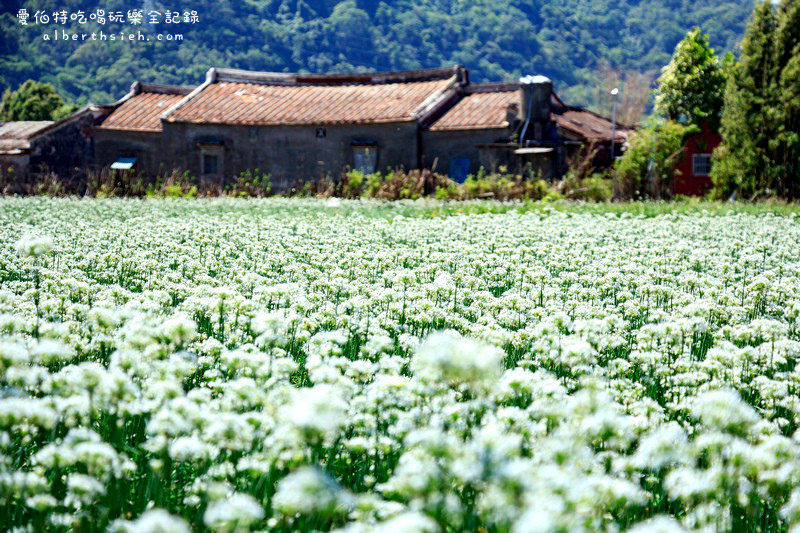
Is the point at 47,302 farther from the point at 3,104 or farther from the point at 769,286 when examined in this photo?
the point at 3,104

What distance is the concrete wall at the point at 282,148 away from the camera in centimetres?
3884

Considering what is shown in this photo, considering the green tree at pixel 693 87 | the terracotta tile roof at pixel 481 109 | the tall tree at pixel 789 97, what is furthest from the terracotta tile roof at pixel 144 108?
the tall tree at pixel 789 97

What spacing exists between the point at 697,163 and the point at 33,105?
167 ft

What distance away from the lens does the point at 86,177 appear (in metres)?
42.4

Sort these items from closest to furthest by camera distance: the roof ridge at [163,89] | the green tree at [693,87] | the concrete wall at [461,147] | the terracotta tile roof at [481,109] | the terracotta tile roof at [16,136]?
the concrete wall at [461,147], the terracotta tile roof at [481,109], the green tree at [693,87], the terracotta tile roof at [16,136], the roof ridge at [163,89]

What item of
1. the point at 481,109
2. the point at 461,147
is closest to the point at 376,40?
the point at 481,109

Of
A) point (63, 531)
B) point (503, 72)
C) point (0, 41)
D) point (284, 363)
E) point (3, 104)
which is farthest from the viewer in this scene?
point (503, 72)

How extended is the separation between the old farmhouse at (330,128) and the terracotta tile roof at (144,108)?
0.05 m

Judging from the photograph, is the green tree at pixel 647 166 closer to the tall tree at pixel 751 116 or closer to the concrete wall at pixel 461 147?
the tall tree at pixel 751 116

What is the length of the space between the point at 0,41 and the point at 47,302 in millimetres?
105668

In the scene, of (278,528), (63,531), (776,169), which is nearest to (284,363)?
(278,528)

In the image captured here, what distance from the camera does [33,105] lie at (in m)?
68.3

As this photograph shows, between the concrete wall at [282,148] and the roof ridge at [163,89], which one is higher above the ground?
the roof ridge at [163,89]

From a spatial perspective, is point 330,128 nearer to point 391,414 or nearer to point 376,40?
point 391,414
